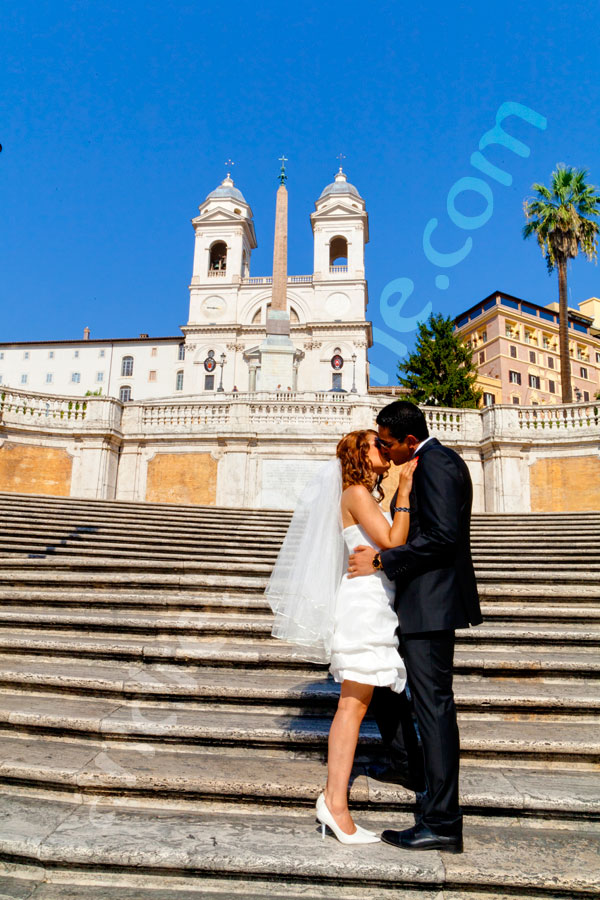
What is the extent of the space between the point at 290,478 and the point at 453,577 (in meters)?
14.9

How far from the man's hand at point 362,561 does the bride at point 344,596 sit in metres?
0.05

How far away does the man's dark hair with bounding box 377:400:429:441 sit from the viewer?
3363 millimetres

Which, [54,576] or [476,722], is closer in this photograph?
[476,722]

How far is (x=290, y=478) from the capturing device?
18016mm

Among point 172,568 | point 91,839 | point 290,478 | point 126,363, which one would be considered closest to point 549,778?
point 91,839

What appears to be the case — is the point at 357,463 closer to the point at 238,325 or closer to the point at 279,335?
the point at 279,335

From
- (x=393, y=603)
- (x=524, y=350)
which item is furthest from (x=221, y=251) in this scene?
(x=393, y=603)

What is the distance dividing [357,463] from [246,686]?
85.2 inches

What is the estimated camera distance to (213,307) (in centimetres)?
6269

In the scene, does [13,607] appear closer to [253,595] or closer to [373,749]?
[253,595]

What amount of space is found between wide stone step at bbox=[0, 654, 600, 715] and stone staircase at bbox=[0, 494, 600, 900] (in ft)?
0.06

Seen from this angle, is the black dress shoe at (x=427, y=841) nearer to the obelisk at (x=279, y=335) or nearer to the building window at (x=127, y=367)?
the obelisk at (x=279, y=335)

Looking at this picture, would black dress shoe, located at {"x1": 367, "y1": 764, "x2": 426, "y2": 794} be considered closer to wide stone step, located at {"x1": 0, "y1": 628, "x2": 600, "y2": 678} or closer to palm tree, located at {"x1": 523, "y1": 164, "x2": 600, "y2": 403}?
wide stone step, located at {"x1": 0, "y1": 628, "x2": 600, "y2": 678}

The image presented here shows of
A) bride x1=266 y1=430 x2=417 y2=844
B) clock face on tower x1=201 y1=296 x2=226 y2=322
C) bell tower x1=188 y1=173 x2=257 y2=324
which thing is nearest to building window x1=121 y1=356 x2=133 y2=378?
bell tower x1=188 y1=173 x2=257 y2=324
